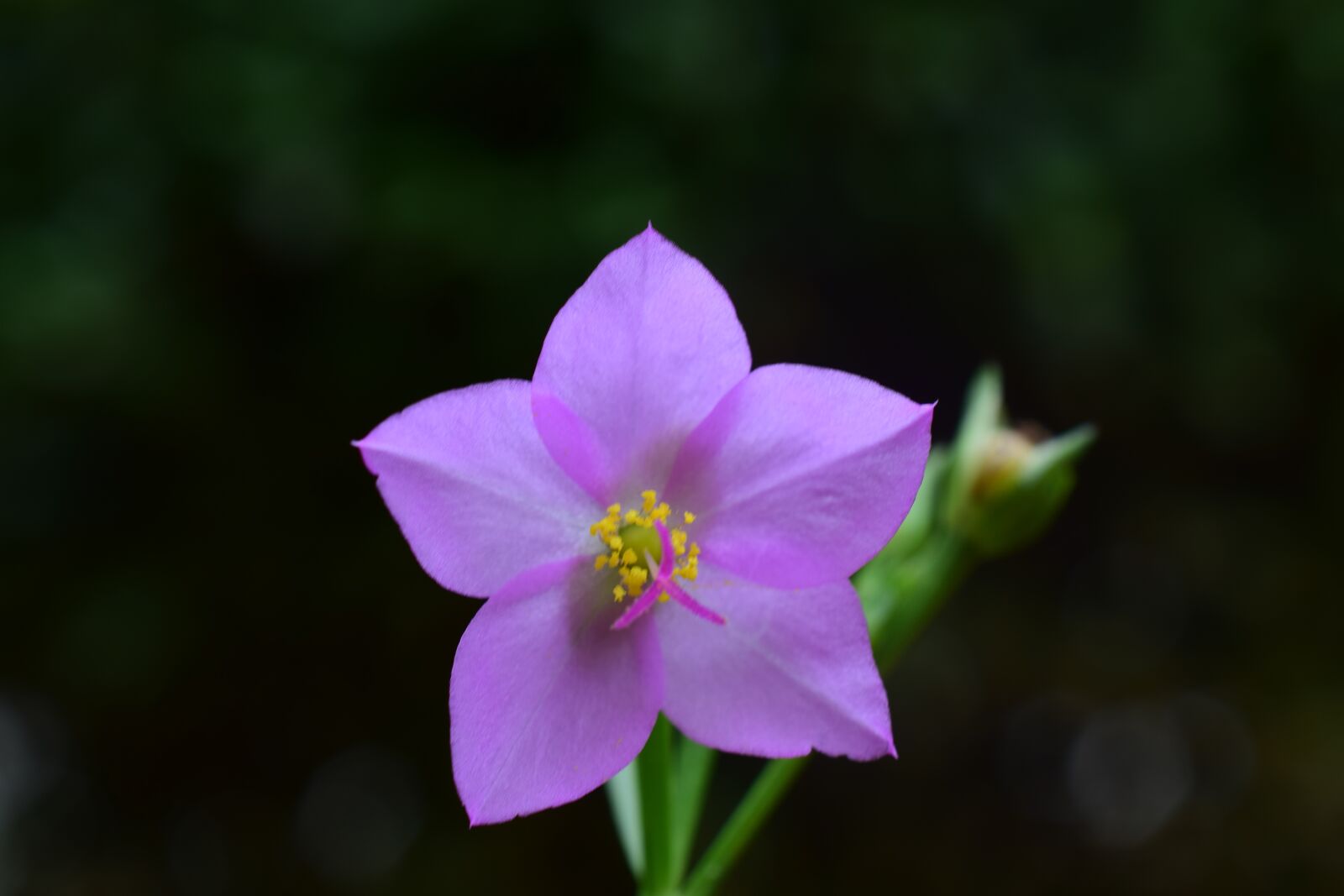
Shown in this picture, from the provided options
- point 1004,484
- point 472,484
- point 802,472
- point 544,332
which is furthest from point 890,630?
point 544,332

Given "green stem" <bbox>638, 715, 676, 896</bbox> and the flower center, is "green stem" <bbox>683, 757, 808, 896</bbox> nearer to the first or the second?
"green stem" <bbox>638, 715, 676, 896</bbox>

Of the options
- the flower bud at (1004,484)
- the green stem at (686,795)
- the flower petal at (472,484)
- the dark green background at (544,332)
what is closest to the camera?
the flower petal at (472,484)

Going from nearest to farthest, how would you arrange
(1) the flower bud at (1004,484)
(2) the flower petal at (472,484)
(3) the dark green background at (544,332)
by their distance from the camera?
(2) the flower petal at (472,484)
(1) the flower bud at (1004,484)
(3) the dark green background at (544,332)

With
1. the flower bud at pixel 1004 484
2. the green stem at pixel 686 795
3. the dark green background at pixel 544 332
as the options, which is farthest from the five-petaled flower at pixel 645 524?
the dark green background at pixel 544 332

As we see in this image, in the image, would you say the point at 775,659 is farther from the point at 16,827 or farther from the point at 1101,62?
the point at 16,827

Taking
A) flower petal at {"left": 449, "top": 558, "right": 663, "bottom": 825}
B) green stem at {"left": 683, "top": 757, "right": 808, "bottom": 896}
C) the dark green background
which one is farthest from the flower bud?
the dark green background

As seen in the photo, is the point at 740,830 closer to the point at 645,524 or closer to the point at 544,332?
the point at 645,524

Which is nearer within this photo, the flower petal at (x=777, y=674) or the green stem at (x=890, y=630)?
the flower petal at (x=777, y=674)

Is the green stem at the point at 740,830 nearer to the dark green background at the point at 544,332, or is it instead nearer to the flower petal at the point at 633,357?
the flower petal at the point at 633,357
